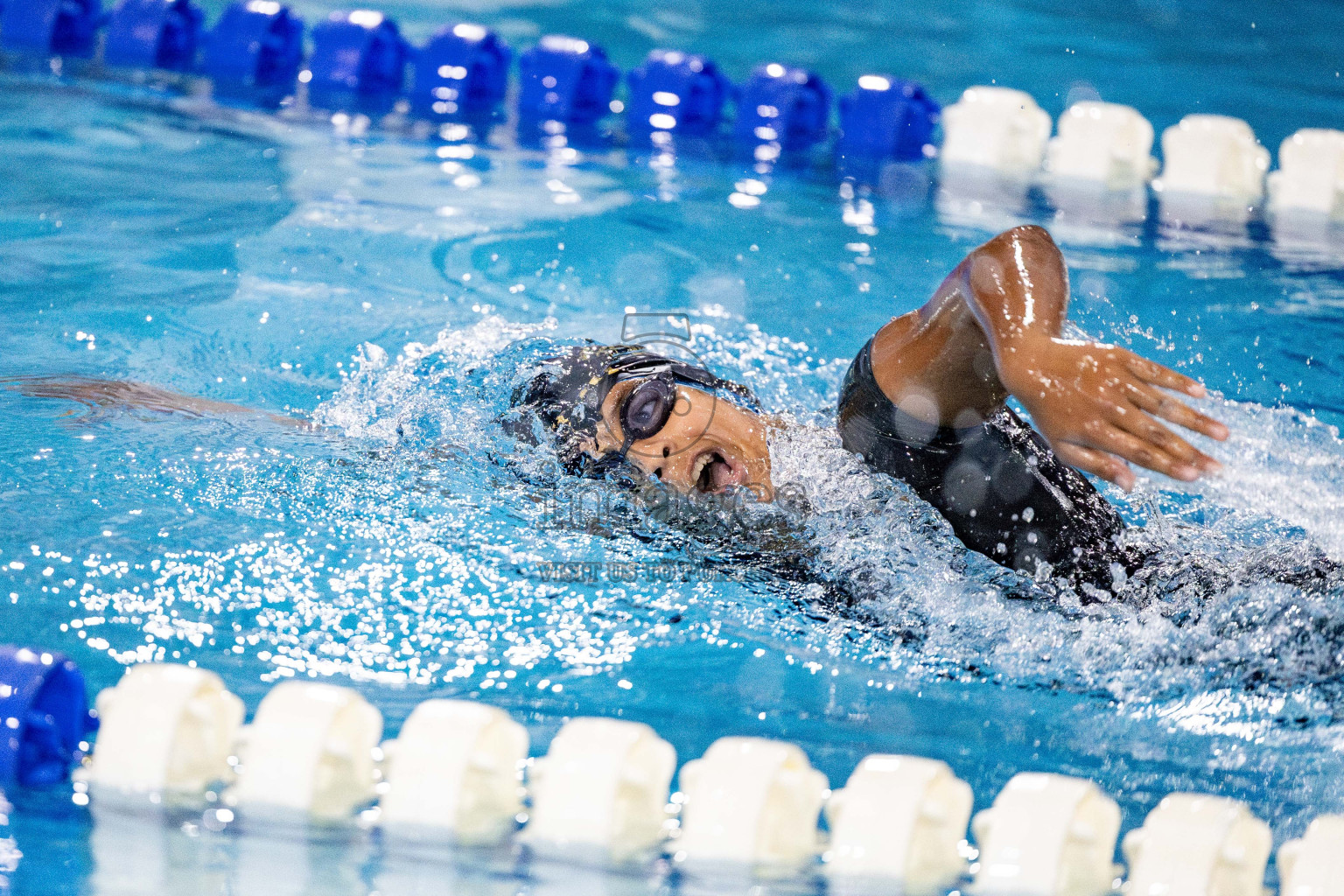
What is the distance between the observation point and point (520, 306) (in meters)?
4.14

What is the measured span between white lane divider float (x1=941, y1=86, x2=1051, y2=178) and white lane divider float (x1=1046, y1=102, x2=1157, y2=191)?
0.09m

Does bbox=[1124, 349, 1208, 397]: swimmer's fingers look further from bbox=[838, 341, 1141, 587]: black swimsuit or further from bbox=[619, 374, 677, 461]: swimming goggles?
bbox=[619, 374, 677, 461]: swimming goggles

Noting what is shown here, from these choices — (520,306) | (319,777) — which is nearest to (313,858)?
(319,777)

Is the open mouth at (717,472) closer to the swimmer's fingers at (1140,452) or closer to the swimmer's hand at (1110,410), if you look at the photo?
the swimmer's hand at (1110,410)

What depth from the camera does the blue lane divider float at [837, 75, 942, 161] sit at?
5.70 meters

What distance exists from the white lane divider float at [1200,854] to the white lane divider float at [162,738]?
4.59 ft

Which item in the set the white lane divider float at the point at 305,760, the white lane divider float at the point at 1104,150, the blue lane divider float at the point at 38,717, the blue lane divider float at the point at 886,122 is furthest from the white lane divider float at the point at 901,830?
the blue lane divider float at the point at 886,122

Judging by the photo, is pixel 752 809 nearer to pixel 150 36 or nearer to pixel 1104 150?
pixel 1104 150

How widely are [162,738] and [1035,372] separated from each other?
4.75 ft

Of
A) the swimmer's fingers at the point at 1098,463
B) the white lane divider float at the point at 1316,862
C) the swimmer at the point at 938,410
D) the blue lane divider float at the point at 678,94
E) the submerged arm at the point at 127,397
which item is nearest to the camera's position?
the swimmer's fingers at the point at 1098,463

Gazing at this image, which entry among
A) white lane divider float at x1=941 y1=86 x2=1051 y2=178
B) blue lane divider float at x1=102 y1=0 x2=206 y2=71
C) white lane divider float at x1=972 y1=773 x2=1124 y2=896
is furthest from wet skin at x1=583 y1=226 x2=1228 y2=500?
blue lane divider float at x1=102 y1=0 x2=206 y2=71

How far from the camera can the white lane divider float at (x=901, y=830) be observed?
181cm

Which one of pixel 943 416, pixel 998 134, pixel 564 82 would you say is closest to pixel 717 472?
pixel 943 416

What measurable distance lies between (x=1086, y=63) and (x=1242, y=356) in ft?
11.5
